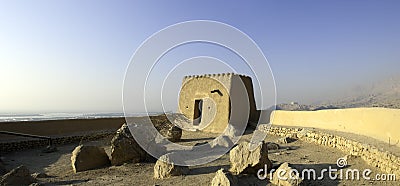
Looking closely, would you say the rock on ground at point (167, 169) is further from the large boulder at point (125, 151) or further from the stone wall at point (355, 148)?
the stone wall at point (355, 148)

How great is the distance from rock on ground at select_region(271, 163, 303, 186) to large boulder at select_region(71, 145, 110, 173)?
516cm

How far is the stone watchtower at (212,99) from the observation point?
15173mm

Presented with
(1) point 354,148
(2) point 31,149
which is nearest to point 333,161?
(1) point 354,148

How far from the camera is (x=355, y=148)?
8156mm

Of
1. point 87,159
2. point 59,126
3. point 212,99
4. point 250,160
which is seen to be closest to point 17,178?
point 87,159

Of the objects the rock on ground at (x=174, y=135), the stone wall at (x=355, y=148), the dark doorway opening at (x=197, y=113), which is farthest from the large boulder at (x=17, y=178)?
the dark doorway opening at (x=197, y=113)

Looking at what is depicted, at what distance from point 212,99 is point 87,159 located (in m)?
9.07

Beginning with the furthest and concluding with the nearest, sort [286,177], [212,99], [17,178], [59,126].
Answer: [212,99] < [59,126] < [17,178] < [286,177]

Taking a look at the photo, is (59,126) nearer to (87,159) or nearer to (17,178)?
(87,159)

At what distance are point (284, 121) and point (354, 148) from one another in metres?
7.87

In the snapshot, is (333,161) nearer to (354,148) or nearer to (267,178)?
(354,148)

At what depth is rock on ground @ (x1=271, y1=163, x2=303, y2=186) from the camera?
5.53 m

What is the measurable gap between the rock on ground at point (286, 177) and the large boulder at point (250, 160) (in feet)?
1.58

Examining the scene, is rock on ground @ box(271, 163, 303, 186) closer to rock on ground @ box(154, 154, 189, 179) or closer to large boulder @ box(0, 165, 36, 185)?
rock on ground @ box(154, 154, 189, 179)
